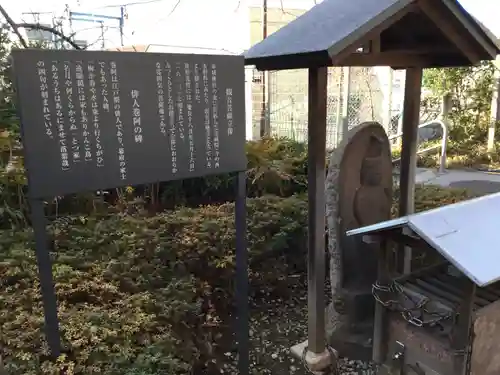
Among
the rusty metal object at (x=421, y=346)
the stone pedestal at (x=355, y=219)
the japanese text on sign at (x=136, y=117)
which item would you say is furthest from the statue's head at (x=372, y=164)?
the japanese text on sign at (x=136, y=117)

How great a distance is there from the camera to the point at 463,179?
8922 mm

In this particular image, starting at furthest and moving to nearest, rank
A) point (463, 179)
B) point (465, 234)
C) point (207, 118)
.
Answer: point (463, 179) < point (207, 118) < point (465, 234)

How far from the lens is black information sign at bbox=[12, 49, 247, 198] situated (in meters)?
2.09

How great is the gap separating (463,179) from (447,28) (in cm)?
697

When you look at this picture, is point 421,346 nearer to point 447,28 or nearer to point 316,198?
point 316,198

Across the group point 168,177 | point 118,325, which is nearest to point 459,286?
point 168,177

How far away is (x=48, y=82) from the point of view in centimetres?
208

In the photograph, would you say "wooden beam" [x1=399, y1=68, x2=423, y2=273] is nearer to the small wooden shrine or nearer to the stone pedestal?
the small wooden shrine

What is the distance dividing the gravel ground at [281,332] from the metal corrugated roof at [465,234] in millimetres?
1588

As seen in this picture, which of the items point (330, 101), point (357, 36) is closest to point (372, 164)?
point (357, 36)

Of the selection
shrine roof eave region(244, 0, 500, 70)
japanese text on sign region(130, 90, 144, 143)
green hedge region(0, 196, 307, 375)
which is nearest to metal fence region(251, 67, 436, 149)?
green hedge region(0, 196, 307, 375)

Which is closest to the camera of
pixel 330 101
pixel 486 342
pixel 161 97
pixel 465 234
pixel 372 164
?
pixel 465 234

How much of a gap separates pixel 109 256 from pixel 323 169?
70.3 inches

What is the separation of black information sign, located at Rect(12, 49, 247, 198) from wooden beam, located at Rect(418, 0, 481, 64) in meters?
1.15
